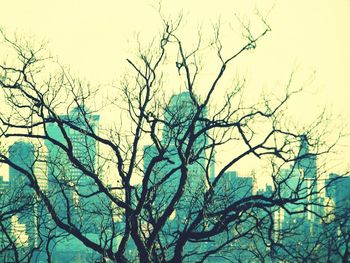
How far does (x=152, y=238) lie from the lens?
801 cm

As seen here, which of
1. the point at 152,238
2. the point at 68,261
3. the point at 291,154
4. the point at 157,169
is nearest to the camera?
the point at 152,238

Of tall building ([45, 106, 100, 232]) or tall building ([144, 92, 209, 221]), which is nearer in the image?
tall building ([144, 92, 209, 221])

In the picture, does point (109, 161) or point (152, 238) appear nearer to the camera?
point (152, 238)

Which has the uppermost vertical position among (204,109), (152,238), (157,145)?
(204,109)

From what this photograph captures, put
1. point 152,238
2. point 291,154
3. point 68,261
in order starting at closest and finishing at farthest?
point 152,238 → point 291,154 → point 68,261

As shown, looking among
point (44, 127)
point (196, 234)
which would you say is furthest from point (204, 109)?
point (44, 127)

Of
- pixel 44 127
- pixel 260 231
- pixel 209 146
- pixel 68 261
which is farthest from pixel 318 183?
pixel 68 261

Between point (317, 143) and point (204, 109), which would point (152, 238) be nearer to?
point (204, 109)

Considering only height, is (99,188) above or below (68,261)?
below

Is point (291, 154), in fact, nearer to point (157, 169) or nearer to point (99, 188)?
point (157, 169)

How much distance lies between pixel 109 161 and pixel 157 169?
0.87 meters

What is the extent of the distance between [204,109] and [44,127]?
2531mm

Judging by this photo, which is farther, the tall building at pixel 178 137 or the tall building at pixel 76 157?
the tall building at pixel 76 157

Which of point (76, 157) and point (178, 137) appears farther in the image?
point (76, 157)
